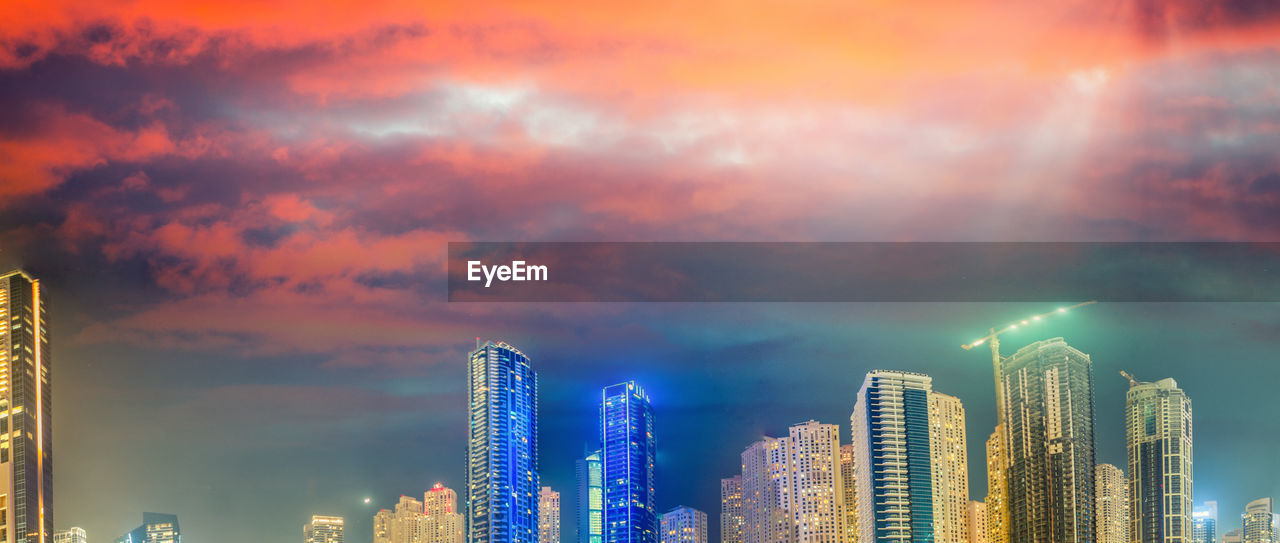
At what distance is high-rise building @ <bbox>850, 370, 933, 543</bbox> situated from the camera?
1522 inches

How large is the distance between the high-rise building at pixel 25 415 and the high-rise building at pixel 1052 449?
2535cm

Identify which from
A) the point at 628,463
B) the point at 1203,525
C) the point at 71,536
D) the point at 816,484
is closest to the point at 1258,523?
the point at 1203,525

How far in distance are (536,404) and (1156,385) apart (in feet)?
67.6

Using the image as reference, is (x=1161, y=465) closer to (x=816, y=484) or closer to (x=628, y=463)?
(x=816, y=484)

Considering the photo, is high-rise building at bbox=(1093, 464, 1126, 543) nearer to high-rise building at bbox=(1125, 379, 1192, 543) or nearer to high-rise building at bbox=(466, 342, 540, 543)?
high-rise building at bbox=(1125, 379, 1192, 543)

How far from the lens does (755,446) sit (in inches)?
1774

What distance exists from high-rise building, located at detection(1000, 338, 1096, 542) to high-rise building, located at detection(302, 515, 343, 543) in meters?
21.0

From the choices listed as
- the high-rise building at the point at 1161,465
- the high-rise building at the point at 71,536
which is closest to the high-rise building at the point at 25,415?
the high-rise building at the point at 71,536

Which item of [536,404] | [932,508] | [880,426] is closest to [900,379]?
[880,426]

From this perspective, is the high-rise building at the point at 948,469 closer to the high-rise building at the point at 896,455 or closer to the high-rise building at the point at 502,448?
the high-rise building at the point at 896,455

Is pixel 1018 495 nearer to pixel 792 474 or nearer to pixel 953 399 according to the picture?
pixel 953 399

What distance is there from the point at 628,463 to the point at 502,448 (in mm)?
4946

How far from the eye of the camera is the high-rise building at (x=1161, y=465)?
132 ft

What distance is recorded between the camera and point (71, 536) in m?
28.9
